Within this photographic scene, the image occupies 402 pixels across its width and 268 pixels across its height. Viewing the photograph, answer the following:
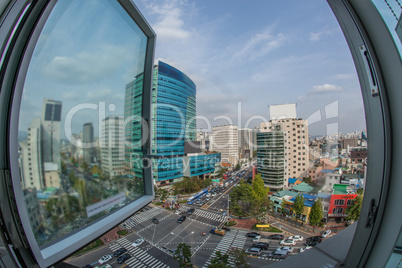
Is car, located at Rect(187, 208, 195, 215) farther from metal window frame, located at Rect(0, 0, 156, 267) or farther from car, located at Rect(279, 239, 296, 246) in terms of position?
metal window frame, located at Rect(0, 0, 156, 267)

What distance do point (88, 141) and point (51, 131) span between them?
0.46ft

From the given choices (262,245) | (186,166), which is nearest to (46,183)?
(262,245)

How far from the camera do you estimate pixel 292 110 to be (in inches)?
322

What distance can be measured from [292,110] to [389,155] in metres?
8.89

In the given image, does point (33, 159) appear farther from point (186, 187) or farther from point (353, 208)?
point (186, 187)

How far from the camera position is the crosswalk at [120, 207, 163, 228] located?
5.55m

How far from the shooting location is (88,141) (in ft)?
2.27

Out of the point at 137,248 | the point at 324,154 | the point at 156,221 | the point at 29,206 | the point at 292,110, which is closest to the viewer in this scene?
the point at 29,206

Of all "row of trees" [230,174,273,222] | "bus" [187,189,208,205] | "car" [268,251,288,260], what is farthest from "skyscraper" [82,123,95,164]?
"bus" [187,189,208,205]

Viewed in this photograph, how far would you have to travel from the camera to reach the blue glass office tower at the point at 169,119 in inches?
348

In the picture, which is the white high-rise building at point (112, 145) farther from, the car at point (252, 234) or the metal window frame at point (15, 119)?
the car at point (252, 234)

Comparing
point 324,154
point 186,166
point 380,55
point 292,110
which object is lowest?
point 186,166

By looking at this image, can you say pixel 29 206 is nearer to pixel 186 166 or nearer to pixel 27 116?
pixel 27 116

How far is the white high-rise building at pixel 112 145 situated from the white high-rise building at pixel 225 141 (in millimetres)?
18334
